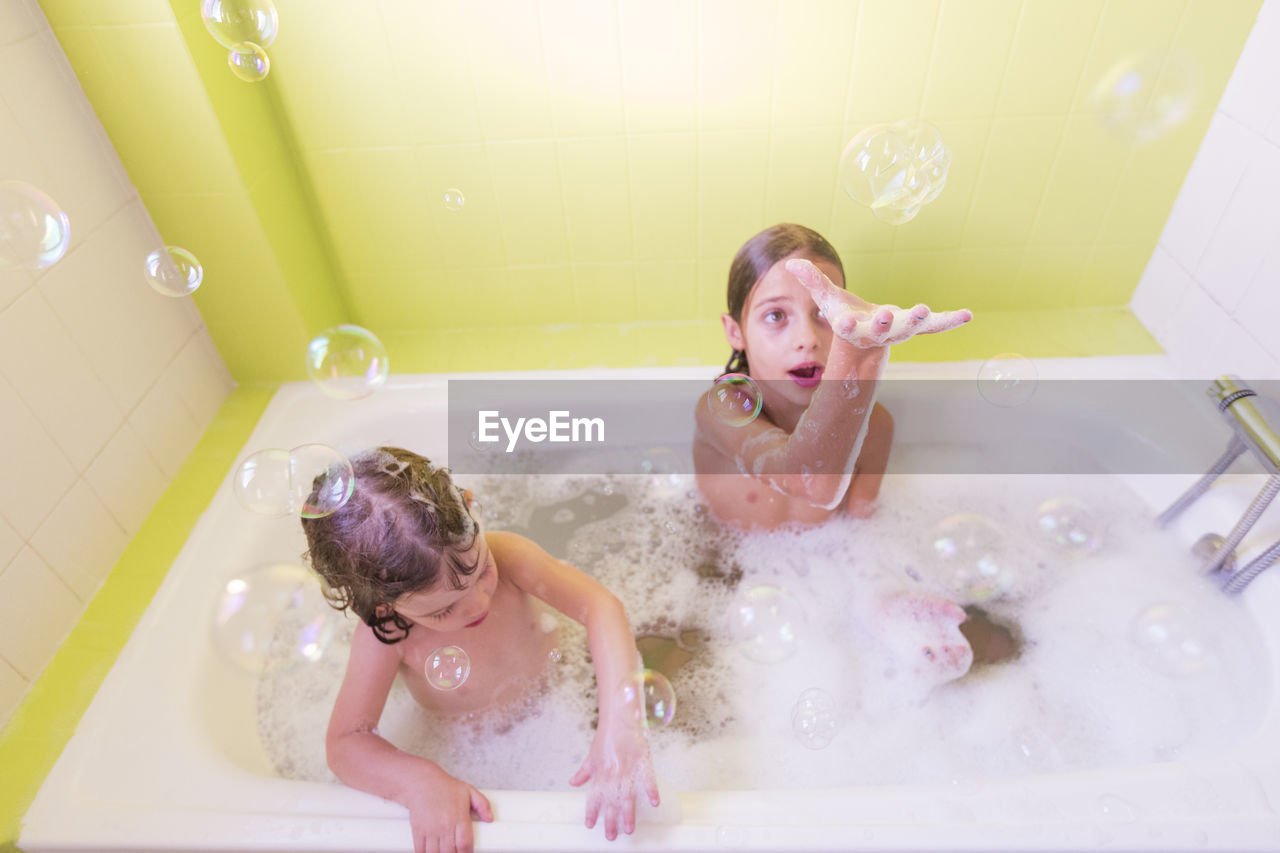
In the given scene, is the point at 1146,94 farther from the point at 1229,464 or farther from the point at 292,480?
the point at 292,480

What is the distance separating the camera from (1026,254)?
1740 mm

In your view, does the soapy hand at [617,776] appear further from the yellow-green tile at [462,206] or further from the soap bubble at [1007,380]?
the yellow-green tile at [462,206]

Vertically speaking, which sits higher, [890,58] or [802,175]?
[890,58]

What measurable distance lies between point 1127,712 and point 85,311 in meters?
1.85

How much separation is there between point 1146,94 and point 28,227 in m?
1.92

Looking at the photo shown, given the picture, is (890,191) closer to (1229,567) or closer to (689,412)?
(689,412)

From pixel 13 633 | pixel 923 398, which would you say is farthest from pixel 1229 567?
pixel 13 633

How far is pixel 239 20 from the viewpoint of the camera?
1288 millimetres

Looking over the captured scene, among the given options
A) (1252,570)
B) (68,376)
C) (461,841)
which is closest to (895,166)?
(1252,570)

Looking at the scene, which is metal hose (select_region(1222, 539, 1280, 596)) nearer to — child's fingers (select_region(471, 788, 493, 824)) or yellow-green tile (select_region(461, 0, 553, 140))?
child's fingers (select_region(471, 788, 493, 824))

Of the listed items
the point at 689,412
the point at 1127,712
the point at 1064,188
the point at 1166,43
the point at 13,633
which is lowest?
the point at 1127,712

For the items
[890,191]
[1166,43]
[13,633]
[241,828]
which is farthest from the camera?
[1166,43]

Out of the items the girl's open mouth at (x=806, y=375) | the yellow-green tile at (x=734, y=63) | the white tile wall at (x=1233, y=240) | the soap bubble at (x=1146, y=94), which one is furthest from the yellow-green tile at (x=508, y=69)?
the white tile wall at (x=1233, y=240)

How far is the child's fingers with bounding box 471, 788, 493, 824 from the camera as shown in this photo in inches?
39.2
